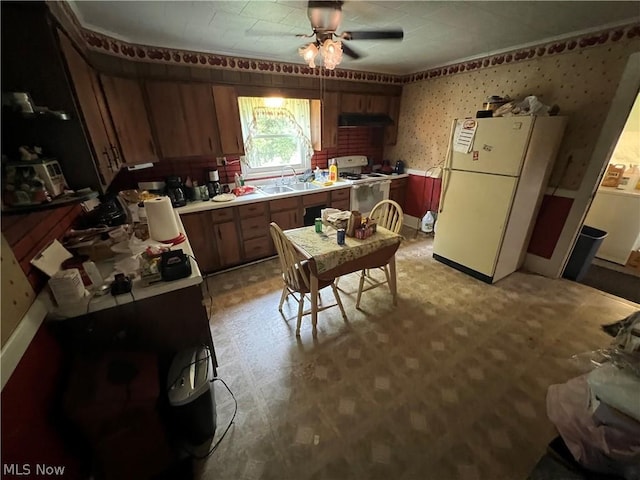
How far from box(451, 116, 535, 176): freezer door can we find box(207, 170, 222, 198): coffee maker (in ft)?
9.27

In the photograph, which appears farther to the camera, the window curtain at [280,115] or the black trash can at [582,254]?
the window curtain at [280,115]

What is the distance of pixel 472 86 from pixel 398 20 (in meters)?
1.86

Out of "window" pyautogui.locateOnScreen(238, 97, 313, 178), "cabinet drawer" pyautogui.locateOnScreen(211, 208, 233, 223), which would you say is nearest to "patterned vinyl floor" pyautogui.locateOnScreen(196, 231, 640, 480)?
"cabinet drawer" pyautogui.locateOnScreen(211, 208, 233, 223)

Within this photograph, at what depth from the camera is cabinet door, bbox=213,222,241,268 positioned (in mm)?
2969

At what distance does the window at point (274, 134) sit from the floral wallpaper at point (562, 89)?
1.94 m

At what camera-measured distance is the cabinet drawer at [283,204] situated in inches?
126

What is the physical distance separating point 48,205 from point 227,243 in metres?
2.04

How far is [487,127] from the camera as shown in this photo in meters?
2.48

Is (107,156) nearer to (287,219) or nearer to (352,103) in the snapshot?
(287,219)

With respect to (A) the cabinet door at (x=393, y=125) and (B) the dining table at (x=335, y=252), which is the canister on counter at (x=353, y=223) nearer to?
(B) the dining table at (x=335, y=252)

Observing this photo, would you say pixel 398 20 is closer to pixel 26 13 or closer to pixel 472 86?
pixel 472 86

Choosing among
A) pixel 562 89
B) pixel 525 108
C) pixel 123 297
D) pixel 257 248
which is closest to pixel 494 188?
pixel 525 108

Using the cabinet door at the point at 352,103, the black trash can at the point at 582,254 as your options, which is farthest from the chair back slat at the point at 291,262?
the black trash can at the point at 582,254

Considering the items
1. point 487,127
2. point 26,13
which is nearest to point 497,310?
point 487,127
